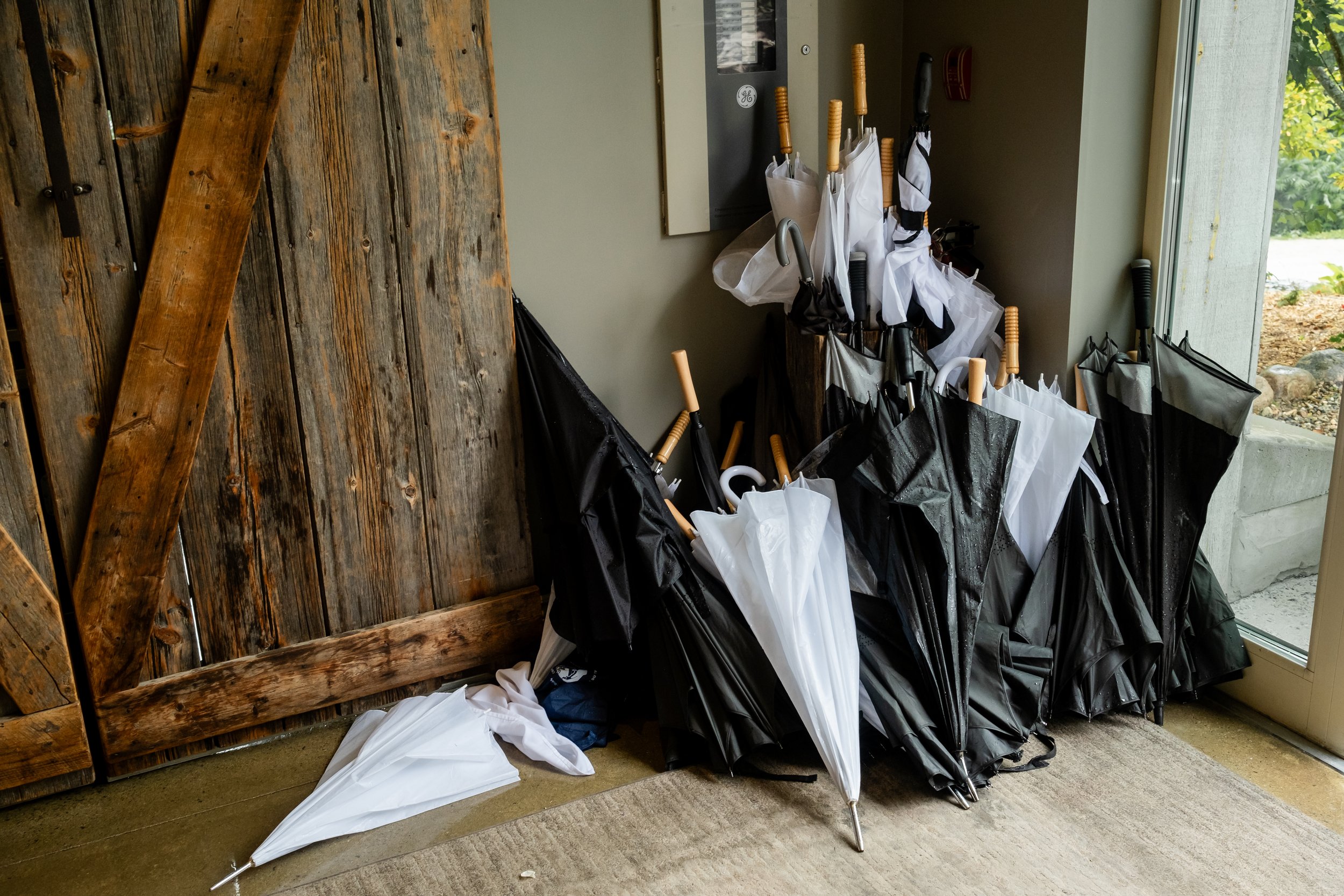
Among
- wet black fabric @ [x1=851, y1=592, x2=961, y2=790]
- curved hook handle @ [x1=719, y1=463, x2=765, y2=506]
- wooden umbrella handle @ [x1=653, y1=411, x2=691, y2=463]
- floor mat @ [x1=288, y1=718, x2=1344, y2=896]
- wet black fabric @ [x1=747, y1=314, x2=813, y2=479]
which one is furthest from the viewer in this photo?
wet black fabric @ [x1=747, y1=314, x2=813, y2=479]

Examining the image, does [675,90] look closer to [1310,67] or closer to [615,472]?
[615,472]

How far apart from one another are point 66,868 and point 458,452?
108 cm

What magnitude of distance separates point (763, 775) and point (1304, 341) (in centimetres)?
140

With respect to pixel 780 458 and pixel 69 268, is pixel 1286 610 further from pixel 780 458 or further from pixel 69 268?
pixel 69 268

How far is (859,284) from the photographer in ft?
7.55

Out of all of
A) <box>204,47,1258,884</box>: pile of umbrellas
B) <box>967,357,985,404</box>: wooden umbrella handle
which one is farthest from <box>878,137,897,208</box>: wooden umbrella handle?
<box>967,357,985,404</box>: wooden umbrella handle

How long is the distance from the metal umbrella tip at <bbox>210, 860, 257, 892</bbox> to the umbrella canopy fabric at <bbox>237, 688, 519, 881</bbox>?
11mm

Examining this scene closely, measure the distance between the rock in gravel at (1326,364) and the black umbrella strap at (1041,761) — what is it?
0.90 m

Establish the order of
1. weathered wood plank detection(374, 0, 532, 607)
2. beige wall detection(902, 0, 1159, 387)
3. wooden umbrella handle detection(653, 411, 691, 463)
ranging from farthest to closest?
wooden umbrella handle detection(653, 411, 691, 463) → beige wall detection(902, 0, 1159, 387) → weathered wood plank detection(374, 0, 532, 607)

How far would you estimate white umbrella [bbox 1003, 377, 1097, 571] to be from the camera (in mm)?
2090

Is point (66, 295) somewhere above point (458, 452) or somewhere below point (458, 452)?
above

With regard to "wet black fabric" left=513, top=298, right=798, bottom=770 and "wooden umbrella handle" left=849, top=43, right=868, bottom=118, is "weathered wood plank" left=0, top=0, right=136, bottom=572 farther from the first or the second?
"wooden umbrella handle" left=849, top=43, right=868, bottom=118

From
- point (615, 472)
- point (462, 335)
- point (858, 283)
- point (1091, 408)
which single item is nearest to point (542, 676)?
point (615, 472)

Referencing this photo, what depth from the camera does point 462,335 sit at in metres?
2.22
